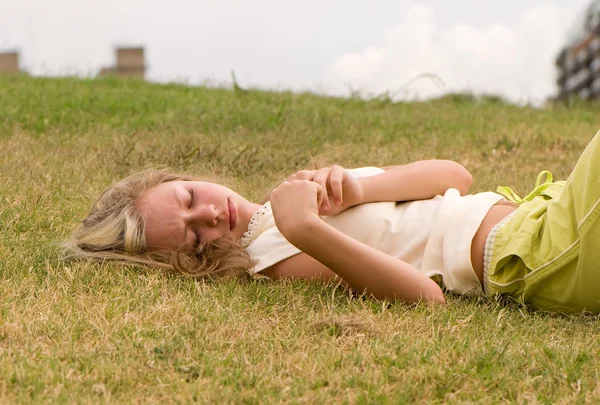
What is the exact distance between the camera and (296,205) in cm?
273

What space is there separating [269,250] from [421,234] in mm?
557

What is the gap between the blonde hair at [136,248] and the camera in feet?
9.75

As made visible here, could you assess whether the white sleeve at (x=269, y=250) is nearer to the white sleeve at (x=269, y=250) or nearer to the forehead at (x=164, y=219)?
the white sleeve at (x=269, y=250)

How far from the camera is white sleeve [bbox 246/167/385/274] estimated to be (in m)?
2.98

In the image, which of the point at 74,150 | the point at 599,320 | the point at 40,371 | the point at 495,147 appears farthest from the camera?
the point at 495,147

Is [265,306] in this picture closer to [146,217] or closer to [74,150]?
[146,217]

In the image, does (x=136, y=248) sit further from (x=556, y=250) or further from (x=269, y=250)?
(x=556, y=250)

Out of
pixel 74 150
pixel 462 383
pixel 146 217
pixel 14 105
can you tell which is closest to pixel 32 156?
pixel 74 150

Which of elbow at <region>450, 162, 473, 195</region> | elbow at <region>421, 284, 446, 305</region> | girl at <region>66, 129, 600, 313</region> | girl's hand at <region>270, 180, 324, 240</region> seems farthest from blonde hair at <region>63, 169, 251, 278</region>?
elbow at <region>450, 162, 473, 195</region>

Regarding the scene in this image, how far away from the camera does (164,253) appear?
3.01 metres

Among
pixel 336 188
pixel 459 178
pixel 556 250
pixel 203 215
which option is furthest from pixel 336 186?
pixel 556 250

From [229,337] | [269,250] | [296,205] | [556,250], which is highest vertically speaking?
[296,205]

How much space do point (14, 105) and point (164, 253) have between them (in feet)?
13.7

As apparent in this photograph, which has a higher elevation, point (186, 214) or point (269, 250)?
point (186, 214)
